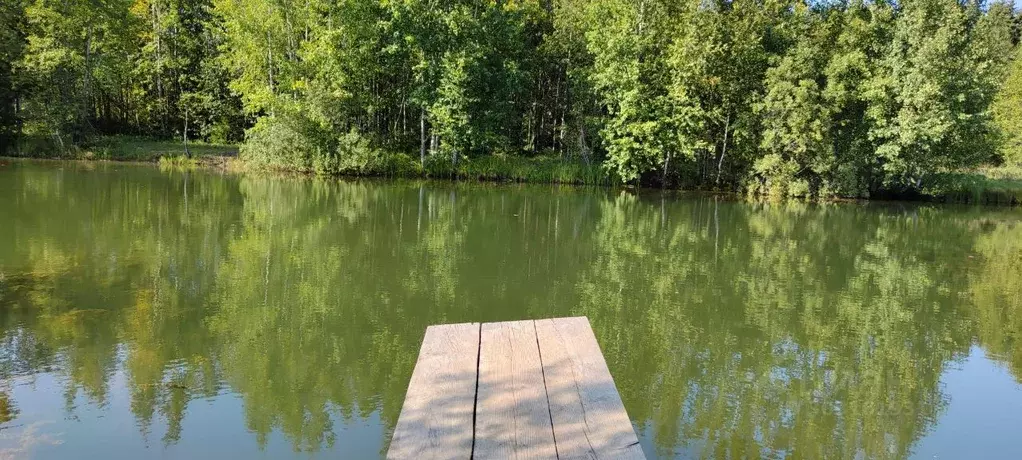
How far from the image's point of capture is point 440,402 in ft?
8.87

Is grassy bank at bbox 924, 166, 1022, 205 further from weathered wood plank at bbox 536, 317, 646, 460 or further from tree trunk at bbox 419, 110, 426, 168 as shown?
weathered wood plank at bbox 536, 317, 646, 460

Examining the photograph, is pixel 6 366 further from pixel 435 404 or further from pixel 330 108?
pixel 330 108

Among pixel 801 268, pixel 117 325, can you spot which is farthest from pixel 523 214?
pixel 117 325

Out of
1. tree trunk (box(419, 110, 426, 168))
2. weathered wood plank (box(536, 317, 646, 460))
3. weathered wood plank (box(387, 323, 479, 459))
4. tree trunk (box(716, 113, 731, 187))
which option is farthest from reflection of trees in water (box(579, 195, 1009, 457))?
tree trunk (box(419, 110, 426, 168))

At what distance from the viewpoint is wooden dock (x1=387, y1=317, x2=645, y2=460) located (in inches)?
94.3

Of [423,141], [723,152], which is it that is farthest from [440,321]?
[723,152]

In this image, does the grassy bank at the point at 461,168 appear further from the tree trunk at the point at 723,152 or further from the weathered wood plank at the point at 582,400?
the weathered wood plank at the point at 582,400

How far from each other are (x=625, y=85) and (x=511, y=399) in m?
24.4

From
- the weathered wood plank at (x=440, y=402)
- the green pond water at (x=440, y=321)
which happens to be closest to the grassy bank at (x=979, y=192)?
the green pond water at (x=440, y=321)

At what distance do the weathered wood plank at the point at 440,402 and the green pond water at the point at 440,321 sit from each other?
1.22 meters

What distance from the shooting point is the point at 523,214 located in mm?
17078

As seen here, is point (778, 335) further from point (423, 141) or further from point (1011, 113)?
point (1011, 113)

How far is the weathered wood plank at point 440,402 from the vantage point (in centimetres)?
237

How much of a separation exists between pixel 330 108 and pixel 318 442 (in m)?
23.0
